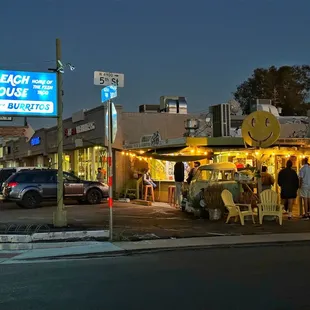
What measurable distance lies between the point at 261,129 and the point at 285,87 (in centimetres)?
4262

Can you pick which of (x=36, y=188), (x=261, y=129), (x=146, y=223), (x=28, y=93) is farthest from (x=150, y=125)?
(x=28, y=93)

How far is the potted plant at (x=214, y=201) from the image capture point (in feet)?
50.4

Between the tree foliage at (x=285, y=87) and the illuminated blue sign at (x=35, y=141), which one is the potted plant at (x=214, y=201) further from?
the tree foliage at (x=285, y=87)

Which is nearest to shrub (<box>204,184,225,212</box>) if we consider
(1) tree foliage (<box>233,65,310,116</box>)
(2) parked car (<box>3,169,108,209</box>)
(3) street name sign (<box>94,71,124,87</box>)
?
(3) street name sign (<box>94,71,124,87</box>)

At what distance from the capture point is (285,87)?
5600 cm

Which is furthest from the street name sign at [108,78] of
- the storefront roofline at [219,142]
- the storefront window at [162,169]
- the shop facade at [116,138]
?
the storefront window at [162,169]

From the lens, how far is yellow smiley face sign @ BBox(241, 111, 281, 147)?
50.5ft

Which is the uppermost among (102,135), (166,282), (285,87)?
(285,87)

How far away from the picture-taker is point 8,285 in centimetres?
751

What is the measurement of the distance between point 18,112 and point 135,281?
7.04 metres

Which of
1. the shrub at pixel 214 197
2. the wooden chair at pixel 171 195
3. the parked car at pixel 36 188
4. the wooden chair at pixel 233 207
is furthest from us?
the wooden chair at pixel 171 195

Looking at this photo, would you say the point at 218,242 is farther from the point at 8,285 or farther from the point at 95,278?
the point at 8,285

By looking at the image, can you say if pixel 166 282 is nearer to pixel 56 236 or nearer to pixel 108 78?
pixel 56 236

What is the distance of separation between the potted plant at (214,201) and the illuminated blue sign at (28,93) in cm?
556
